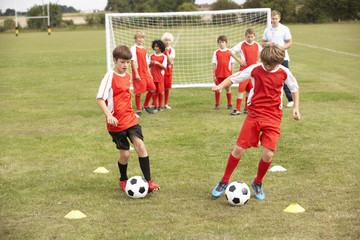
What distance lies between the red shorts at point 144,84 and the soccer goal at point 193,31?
2.39m

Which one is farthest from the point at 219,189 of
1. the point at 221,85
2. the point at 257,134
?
the point at 221,85

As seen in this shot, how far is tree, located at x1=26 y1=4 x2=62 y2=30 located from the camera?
228 feet

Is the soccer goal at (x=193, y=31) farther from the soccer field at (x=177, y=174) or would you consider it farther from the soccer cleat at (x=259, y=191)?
the soccer cleat at (x=259, y=191)

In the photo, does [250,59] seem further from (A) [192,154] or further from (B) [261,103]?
(B) [261,103]

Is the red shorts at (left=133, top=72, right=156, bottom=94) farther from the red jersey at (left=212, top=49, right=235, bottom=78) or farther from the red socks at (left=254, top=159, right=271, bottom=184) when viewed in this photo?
the red socks at (left=254, top=159, right=271, bottom=184)

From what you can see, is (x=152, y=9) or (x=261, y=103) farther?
(x=152, y=9)

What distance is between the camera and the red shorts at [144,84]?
1040 cm

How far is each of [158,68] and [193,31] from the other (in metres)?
14.4

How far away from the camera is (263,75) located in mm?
5023

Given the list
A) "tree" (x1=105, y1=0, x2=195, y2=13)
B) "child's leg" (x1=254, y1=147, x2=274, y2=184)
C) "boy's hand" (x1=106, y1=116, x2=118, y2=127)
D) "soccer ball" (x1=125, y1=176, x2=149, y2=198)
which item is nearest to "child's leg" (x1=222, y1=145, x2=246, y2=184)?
"child's leg" (x1=254, y1=147, x2=274, y2=184)

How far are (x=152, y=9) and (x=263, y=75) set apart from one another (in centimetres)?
7650

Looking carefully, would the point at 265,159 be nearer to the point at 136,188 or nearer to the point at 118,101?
the point at 136,188

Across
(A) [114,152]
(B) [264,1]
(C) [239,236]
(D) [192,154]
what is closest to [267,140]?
(C) [239,236]


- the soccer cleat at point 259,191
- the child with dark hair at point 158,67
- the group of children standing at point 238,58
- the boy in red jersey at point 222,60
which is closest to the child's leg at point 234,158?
the soccer cleat at point 259,191
